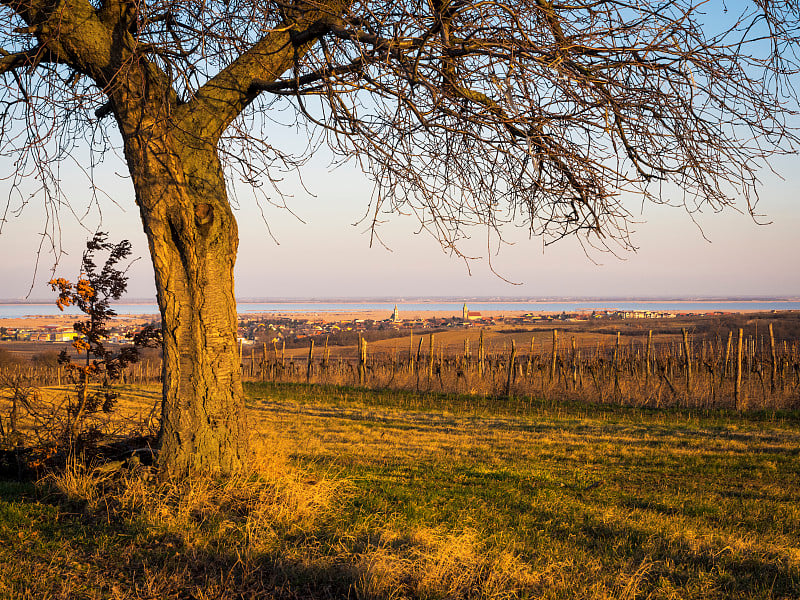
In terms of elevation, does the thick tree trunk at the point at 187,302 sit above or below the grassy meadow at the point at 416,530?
above

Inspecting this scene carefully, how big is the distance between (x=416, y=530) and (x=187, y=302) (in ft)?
9.07

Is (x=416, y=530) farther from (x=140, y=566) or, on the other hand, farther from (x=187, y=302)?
(x=187, y=302)

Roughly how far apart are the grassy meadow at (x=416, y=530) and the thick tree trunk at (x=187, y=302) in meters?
0.41

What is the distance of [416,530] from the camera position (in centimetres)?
428

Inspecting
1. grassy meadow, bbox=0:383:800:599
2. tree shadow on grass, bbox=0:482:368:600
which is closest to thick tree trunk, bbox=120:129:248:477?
grassy meadow, bbox=0:383:800:599

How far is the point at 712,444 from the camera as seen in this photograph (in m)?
10.4

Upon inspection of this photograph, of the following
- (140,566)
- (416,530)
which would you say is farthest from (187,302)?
(416,530)

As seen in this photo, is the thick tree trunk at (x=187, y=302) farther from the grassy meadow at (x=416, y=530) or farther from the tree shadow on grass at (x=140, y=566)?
the tree shadow on grass at (x=140, y=566)

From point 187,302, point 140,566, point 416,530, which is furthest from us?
point 187,302

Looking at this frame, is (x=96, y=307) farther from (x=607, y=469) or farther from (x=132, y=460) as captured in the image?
(x=607, y=469)

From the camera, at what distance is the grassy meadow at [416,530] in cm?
353

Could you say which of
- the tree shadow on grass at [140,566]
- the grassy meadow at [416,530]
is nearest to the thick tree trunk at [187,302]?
the grassy meadow at [416,530]

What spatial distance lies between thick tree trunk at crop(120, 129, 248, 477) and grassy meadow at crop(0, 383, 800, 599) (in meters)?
0.41

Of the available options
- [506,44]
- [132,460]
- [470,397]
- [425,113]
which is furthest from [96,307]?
[470,397]
